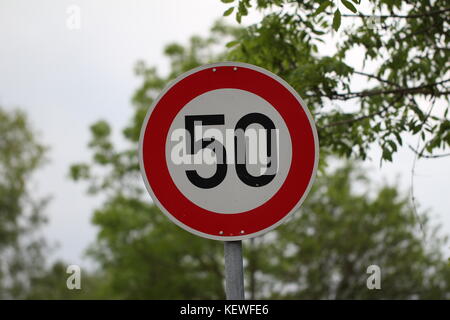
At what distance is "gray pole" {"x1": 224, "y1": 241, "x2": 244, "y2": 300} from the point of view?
2.57 meters

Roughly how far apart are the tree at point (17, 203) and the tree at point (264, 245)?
11.2 metres

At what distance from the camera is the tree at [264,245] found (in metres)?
16.6

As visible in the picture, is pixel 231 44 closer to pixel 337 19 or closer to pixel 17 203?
pixel 337 19

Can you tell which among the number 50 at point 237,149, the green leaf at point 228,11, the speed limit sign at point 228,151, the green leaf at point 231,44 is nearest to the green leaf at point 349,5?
the speed limit sign at point 228,151

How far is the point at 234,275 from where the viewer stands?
8.43 ft

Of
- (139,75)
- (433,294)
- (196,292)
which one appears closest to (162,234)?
(196,292)

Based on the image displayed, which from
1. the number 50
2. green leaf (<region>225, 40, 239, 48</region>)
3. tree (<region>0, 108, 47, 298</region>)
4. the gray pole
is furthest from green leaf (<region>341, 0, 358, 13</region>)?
tree (<region>0, 108, 47, 298</region>)

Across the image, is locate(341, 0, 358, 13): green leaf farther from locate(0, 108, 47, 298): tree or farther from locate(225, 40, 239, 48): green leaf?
locate(0, 108, 47, 298): tree

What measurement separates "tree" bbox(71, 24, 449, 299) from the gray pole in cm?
1394

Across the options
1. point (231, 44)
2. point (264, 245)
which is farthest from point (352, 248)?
point (231, 44)

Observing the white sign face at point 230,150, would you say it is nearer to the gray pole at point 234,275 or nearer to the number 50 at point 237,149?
the number 50 at point 237,149

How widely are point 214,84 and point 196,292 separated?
1399cm
